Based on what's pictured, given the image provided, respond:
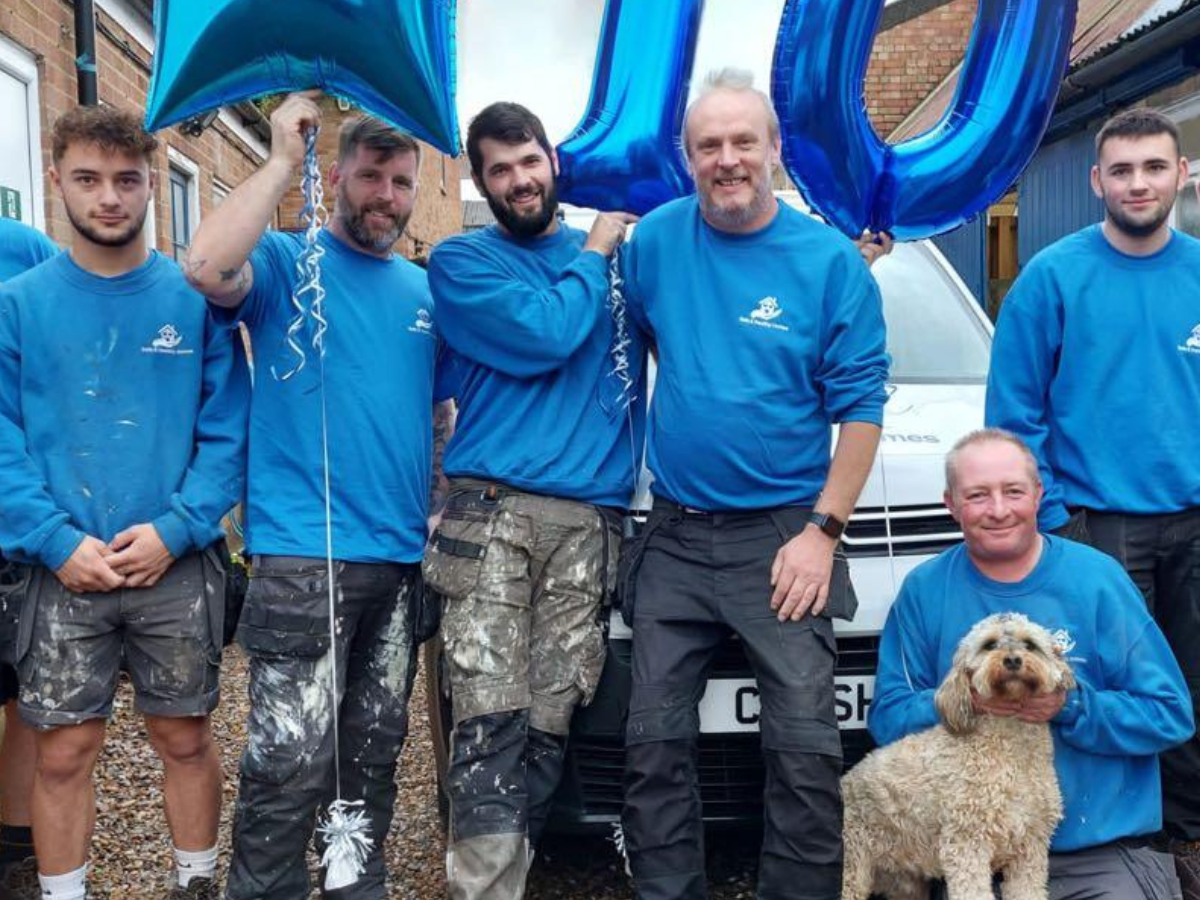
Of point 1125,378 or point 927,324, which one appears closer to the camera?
point 1125,378

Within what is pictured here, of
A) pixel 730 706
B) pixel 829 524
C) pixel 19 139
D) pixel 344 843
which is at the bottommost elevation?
pixel 344 843

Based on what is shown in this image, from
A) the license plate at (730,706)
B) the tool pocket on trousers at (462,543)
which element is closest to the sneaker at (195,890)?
the tool pocket on trousers at (462,543)

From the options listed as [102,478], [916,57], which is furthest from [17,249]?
[916,57]

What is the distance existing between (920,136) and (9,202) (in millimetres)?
4599

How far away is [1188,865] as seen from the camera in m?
3.57

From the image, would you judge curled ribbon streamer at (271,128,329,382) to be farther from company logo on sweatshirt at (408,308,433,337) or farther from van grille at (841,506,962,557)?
van grille at (841,506,962,557)

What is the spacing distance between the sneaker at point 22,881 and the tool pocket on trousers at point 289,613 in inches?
47.1

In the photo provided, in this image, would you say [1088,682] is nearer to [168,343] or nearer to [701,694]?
[701,694]

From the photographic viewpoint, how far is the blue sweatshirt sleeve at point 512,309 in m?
3.22

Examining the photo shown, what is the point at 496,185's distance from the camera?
3414 mm

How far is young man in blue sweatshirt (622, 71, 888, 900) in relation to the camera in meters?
3.17

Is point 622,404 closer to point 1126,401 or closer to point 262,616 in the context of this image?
point 262,616

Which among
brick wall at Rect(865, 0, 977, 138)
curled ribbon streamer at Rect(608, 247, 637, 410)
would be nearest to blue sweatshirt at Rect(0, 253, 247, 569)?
curled ribbon streamer at Rect(608, 247, 637, 410)

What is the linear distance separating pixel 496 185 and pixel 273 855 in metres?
1.78
